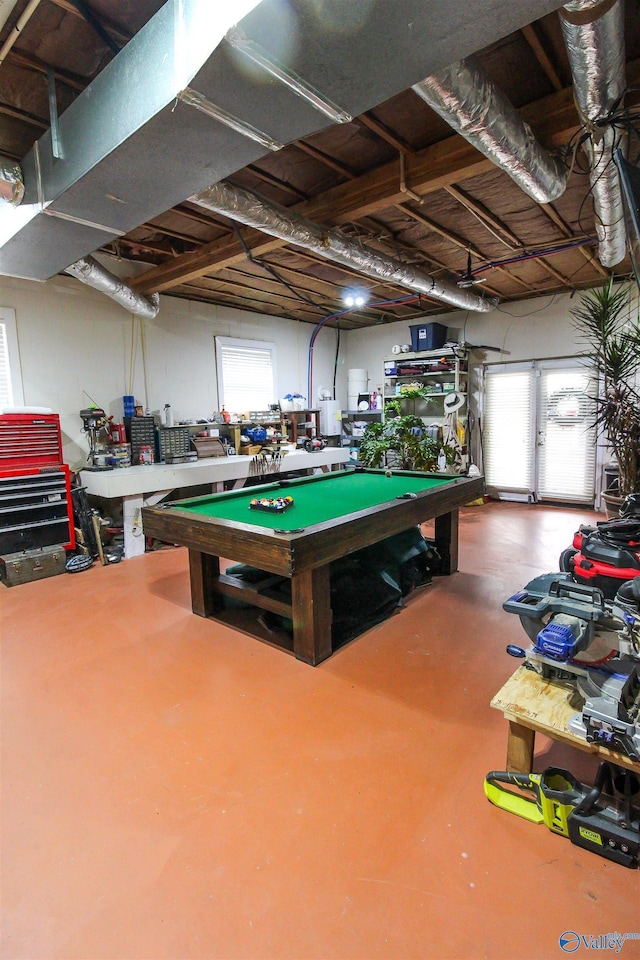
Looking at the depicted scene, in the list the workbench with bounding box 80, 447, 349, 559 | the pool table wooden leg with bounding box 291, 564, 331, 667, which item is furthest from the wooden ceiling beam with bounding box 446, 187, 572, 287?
the workbench with bounding box 80, 447, 349, 559

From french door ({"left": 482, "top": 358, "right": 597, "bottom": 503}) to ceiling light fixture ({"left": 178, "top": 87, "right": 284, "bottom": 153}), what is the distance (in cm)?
559

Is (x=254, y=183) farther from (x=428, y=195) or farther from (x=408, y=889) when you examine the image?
(x=408, y=889)

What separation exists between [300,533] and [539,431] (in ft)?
17.9

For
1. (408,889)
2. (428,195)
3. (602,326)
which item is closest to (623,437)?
(602,326)

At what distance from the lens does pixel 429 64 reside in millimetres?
1534

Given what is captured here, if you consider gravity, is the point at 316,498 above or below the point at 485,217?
below

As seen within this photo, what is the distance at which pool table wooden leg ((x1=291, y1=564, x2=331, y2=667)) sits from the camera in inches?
100

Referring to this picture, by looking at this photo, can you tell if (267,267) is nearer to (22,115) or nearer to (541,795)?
(22,115)

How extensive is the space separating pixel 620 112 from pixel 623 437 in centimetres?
263

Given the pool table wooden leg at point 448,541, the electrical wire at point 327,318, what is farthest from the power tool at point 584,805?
the electrical wire at point 327,318

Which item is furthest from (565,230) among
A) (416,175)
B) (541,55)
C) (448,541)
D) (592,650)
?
(592,650)

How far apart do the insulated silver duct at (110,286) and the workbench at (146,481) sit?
65.1 inches

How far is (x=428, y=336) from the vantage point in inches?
271

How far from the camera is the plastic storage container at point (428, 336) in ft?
22.5
